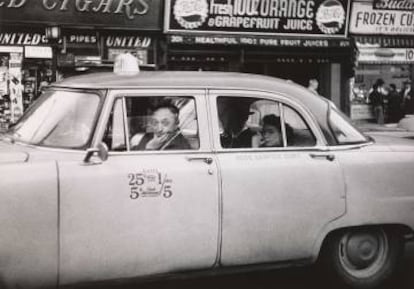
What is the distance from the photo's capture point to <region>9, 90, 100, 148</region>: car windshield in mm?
4688

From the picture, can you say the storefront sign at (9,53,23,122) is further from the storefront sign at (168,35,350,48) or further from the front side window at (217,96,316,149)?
the front side window at (217,96,316,149)

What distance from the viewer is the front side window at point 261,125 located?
507 centimetres

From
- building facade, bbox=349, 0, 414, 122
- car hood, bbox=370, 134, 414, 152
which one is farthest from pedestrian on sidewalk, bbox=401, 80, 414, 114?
car hood, bbox=370, 134, 414, 152

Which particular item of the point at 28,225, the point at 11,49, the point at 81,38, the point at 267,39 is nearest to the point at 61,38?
the point at 81,38

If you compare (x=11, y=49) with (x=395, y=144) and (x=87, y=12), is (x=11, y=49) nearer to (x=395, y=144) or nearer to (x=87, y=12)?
(x=87, y=12)

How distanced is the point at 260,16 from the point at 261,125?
1120 cm

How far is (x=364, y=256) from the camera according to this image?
5.46 m

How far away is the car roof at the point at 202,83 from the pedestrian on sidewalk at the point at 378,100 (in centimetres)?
1271

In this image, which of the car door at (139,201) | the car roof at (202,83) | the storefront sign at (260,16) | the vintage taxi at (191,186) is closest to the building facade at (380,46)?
the storefront sign at (260,16)

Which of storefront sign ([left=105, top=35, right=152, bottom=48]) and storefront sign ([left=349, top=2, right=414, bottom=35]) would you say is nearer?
storefront sign ([left=105, top=35, right=152, bottom=48])

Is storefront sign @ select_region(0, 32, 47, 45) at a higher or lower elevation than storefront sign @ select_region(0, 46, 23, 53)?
higher

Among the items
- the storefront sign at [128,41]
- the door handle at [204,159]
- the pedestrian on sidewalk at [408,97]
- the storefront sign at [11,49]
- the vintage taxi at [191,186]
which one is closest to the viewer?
the vintage taxi at [191,186]

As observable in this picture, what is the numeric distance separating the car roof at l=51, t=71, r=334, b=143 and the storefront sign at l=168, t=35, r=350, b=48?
10.0m

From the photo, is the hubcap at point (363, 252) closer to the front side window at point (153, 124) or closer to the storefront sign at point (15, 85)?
the front side window at point (153, 124)
